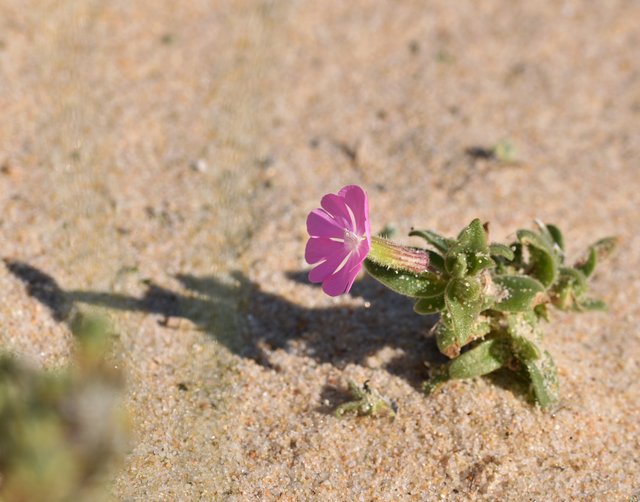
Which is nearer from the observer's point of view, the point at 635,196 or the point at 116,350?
the point at 116,350

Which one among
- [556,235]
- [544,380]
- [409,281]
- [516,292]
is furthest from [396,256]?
[556,235]

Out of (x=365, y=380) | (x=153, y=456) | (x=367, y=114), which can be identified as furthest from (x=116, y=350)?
(x=367, y=114)

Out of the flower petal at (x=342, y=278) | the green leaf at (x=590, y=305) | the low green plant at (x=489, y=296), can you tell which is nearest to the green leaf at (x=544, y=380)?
the low green plant at (x=489, y=296)

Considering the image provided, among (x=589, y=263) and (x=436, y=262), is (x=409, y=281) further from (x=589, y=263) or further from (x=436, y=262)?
(x=589, y=263)

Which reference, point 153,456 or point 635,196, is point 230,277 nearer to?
point 153,456

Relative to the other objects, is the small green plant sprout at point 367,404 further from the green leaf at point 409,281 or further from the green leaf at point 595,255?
the green leaf at point 595,255

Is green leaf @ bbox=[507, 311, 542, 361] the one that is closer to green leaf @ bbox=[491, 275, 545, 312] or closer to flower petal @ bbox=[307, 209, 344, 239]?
green leaf @ bbox=[491, 275, 545, 312]
